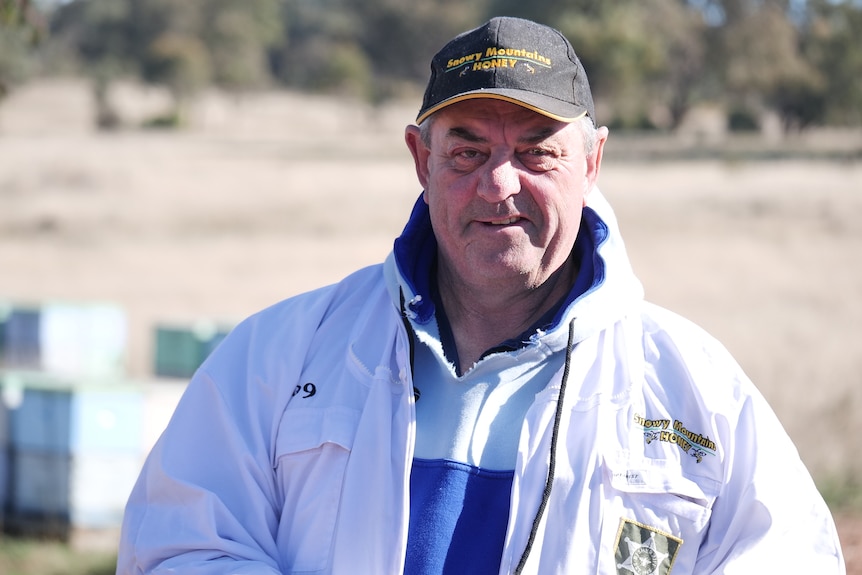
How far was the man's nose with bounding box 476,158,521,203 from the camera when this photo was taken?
2498mm

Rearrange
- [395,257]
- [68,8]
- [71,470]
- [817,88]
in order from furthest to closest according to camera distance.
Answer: [68,8] < [817,88] < [71,470] < [395,257]

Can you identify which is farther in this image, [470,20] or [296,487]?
[470,20]

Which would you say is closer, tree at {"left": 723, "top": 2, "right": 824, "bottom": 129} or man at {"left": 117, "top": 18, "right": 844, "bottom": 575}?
man at {"left": 117, "top": 18, "right": 844, "bottom": 575}

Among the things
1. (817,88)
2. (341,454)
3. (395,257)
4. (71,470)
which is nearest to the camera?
(341,454)

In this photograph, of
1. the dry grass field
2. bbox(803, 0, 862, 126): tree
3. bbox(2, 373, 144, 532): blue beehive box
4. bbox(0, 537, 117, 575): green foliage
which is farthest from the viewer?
bbox(803, 0, 862, 126): tree

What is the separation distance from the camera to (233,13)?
222ft

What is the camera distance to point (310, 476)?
7.91ft

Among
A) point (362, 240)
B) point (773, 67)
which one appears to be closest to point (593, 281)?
point (362, 240)

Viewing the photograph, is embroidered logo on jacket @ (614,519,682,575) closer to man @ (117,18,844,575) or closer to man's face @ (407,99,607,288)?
man @ (117,18,844,575)

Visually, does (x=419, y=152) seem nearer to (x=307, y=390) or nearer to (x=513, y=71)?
(x=513, y=71)

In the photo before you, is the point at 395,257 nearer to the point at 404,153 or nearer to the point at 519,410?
the point at 519,410

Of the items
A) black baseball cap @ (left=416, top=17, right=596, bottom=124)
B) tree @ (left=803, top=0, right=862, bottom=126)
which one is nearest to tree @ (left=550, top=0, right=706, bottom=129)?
tree @ (left=803, top=0, right=862, bottom=126)

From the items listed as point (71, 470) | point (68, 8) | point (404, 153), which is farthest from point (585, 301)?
point (68, 8)

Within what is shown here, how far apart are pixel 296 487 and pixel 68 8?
75.2 meters
